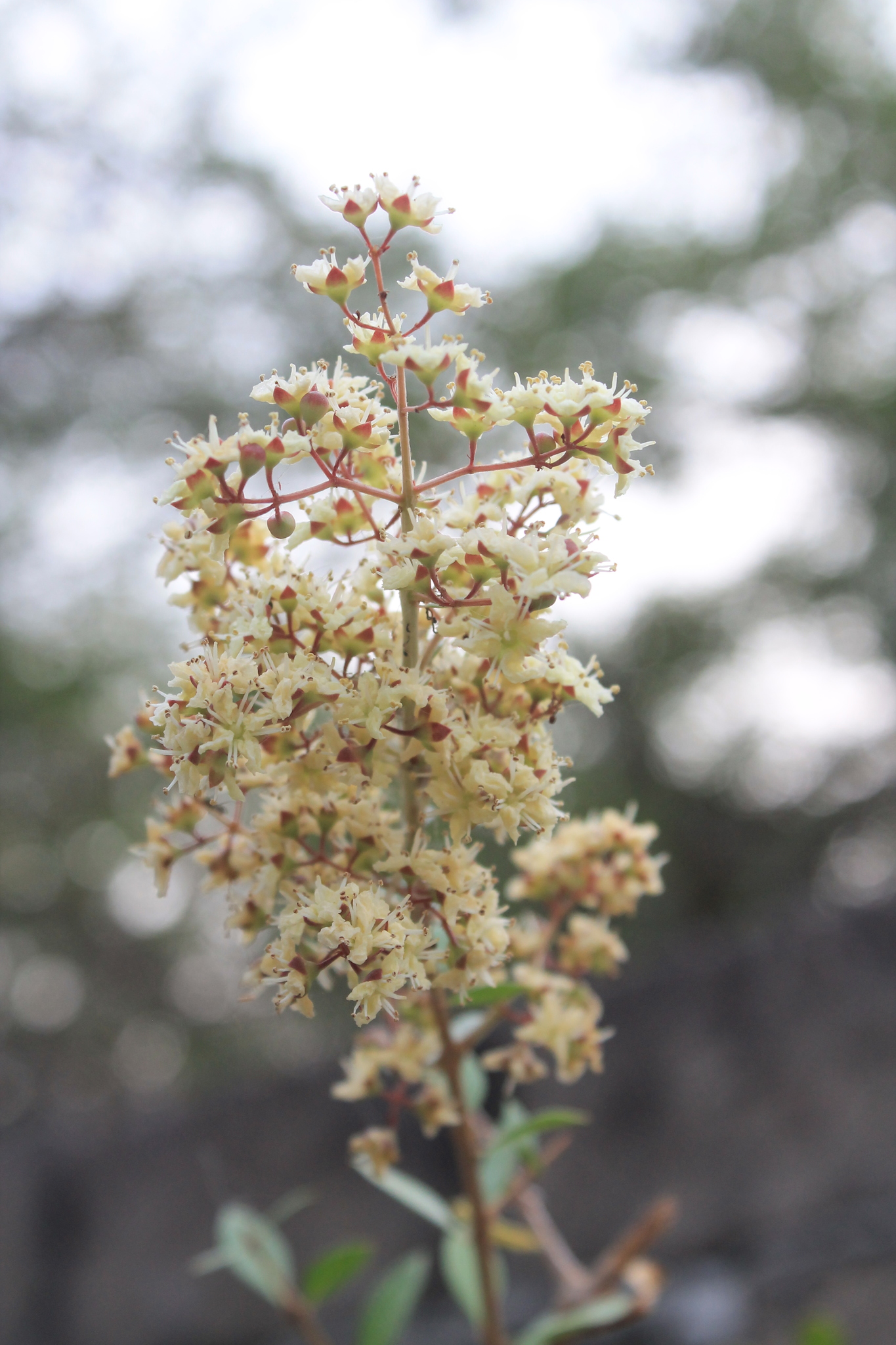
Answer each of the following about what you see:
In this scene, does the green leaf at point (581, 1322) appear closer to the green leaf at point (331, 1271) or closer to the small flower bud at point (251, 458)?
the green leaf at point (331, 1271)

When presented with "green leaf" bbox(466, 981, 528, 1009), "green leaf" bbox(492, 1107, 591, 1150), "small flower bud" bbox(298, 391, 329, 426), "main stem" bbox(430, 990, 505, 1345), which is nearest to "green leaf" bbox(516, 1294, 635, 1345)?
"main stem" bbox(430, 990, 505, 1345)

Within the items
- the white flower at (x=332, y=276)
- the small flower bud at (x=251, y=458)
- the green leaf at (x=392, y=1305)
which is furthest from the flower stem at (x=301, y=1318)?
the white flower at (x=332, y=276)

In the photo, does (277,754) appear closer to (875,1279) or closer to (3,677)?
(875,1279)

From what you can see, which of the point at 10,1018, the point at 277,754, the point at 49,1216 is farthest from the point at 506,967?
the point at 10,1018

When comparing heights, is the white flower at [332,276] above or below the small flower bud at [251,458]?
above

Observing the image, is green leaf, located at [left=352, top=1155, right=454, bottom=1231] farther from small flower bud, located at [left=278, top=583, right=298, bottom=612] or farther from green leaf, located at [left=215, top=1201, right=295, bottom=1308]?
small flower bud, located at [left=278, top=583, right=298, bottom=612]

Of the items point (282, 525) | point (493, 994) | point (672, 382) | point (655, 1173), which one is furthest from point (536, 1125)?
point (672, 382)
